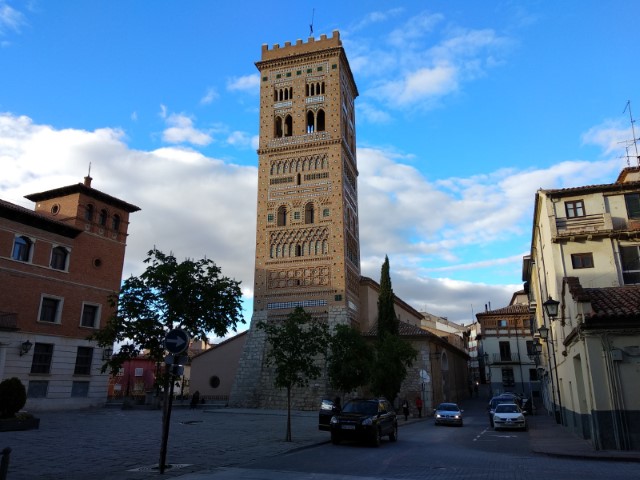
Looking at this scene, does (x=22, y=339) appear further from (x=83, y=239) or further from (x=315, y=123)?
(x=315, y=123)

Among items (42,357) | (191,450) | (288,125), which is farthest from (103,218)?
(191,450)

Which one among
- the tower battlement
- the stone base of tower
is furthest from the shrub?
the tower battlement

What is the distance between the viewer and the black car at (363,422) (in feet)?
55.1

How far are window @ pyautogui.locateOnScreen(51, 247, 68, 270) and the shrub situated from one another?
1422cm

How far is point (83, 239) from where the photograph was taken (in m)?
34.5

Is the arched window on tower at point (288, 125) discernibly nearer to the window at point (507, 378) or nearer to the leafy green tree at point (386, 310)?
the leafy green tree at point (386, 310)

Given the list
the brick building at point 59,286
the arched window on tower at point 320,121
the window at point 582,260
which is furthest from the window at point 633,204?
the brick building at point 59,286

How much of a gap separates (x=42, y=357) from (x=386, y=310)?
24712mm

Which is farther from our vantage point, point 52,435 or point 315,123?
point 315,123

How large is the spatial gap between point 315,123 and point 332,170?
5487mm

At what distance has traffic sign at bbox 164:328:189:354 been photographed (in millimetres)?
10952

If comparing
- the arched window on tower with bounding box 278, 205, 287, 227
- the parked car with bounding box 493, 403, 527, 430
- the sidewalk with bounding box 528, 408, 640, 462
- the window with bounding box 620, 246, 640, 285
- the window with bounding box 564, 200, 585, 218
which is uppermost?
the arched window on tower with bounding box 278, 205, 287, 227

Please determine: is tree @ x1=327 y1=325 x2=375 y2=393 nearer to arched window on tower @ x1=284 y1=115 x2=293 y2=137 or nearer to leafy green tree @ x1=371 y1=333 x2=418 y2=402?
leafy green tree @ x1=371 y1=333 x2=418 y2=402

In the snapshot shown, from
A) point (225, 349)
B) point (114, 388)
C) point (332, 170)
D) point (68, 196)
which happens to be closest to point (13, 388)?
point (68, 196)
